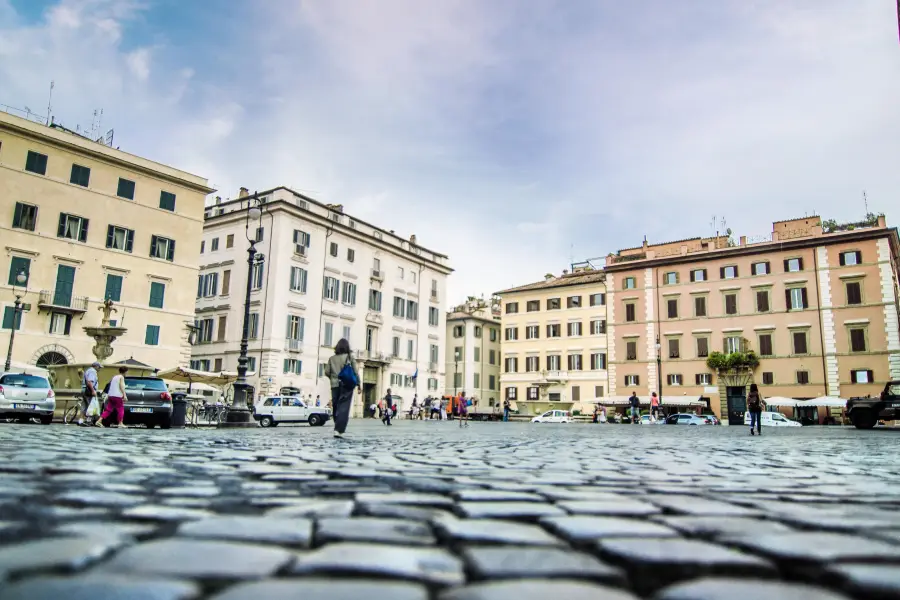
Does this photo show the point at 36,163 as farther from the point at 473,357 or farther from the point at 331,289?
the point at 473,357

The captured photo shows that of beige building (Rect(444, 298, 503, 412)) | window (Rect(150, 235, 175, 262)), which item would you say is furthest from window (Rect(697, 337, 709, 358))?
window (Rect(150, 235, 175, 262))

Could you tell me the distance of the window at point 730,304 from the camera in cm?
5100

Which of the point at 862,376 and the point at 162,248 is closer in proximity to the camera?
the point at 162,248

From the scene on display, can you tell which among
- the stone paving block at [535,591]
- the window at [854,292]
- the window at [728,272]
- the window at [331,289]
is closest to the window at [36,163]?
the window at [331,289]

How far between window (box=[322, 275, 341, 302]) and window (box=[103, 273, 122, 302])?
14779 millimetres

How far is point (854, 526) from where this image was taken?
8.20ft

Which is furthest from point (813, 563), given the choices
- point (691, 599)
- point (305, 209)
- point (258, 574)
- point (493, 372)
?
point (493, 372)

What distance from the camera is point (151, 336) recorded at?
120 ft

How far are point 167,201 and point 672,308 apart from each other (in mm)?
40288

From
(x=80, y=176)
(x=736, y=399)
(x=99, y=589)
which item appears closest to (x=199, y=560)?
(x=99, y=589)

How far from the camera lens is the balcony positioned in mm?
32500

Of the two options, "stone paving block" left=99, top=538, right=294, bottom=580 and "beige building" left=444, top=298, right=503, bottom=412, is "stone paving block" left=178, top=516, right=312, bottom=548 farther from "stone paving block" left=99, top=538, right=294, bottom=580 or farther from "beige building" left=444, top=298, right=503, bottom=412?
"beige building" left=444, top=298, right=503, bottom=412

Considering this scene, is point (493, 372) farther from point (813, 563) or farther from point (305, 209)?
point (813, 563)

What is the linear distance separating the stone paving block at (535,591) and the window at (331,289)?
4674 centimetres
